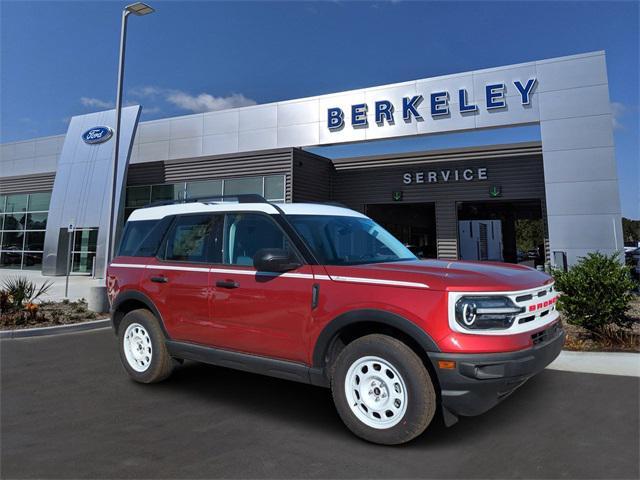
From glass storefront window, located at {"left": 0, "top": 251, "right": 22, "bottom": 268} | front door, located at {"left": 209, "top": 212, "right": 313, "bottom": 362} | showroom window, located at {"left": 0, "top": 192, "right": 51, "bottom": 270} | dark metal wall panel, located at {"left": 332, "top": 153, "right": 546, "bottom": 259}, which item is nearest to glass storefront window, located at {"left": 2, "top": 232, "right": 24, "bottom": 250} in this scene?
showroom window, located at {"left": 0, "top": 192, "right": 51, "bottom": 270}

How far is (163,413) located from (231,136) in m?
16.7

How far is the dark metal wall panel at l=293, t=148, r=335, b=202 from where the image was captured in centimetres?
1662

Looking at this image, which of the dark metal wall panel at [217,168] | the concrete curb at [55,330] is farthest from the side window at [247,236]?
the dark metal wall panel at [217,168]

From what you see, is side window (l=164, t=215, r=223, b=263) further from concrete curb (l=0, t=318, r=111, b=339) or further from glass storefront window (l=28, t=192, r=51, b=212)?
glass storefront window (l=28, t=192, r=51, b=212)

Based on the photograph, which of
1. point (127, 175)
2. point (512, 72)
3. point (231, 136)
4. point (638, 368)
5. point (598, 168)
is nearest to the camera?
point (638, 368)

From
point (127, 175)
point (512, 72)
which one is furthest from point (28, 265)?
point (512, 72)

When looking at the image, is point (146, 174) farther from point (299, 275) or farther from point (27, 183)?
point (299, 275)

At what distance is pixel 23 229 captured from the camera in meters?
23.3

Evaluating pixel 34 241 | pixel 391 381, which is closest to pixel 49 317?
pixel 391 381

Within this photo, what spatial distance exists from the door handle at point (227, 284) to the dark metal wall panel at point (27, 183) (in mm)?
23648

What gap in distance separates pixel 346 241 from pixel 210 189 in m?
15.0

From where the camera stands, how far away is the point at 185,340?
4.37m

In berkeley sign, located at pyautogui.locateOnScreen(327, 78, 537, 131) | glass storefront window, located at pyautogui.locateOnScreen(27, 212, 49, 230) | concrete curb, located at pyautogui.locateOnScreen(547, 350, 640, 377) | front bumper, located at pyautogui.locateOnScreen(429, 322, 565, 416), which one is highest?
berkeley sign, located at pyautogui.locateOnScreen(327, 78, 537, 131)

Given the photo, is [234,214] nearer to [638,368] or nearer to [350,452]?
[350,452]
